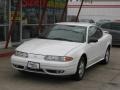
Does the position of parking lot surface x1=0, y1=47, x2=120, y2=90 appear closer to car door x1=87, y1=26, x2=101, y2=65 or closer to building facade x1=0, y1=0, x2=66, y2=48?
car door x1=87, y1=26, x2=101, y2=65

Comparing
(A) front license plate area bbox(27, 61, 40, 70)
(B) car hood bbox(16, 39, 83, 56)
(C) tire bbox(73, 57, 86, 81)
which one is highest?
(B) car hood bbox(16, 39, 83, 56)

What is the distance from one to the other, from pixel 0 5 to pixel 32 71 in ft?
21.3

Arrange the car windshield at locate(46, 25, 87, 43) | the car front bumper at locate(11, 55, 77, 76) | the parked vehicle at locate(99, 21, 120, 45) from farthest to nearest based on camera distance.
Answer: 1. the parked vehicle at locate(99, 21, 120, 45)
2. the car windshield at locate(46, 25, 87, 43)
3. the car front bumper at locate(11, 55, 77, 76)

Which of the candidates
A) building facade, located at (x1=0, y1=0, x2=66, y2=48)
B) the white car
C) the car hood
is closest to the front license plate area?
the white car

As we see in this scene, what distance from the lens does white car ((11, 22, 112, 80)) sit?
7.45 meters

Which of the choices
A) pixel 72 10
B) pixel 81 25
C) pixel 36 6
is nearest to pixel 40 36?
pixel 81 25

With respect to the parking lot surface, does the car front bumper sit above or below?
above

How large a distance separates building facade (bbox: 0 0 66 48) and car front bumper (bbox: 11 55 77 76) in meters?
5.45

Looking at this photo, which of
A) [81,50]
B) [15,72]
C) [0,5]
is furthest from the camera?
[0,5]

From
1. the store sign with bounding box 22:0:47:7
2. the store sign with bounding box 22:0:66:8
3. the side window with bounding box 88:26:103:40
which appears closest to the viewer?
the side window with bounding box 88:26:103:40

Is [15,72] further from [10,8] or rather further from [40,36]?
[10,8]

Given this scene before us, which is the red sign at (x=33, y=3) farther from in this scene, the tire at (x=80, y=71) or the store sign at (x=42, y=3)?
the tire at (x=80, y=71)

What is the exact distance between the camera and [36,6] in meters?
16.4

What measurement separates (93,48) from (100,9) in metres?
38.9
